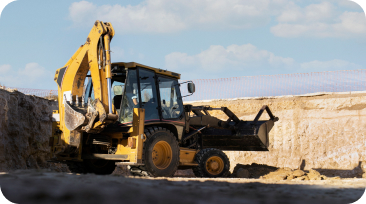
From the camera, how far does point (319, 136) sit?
1612 centimetres

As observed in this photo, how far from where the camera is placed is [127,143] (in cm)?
749

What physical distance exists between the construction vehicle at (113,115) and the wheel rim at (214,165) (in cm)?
101

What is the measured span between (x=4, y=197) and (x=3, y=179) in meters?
0.77

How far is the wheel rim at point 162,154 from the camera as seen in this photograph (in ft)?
25.9

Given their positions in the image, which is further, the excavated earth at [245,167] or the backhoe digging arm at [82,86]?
the backhoe digging arm at [82,86]

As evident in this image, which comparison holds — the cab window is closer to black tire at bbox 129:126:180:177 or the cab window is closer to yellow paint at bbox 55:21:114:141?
black tire at bbox 129:126:180:177

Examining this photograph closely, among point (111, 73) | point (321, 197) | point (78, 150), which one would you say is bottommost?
point (321, 197)

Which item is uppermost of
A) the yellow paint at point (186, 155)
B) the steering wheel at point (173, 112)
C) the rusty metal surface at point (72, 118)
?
the steering wheel at point (173, 112)

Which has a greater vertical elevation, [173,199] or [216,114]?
[216,114]

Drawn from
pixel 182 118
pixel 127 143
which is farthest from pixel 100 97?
pixel 182 118

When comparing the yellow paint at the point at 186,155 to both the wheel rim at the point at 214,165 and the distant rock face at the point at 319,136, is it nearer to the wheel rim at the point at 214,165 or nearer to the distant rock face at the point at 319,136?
the wheel rim at the point at 214,165

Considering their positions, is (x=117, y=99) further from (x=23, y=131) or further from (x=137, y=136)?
(x=23, y=131)

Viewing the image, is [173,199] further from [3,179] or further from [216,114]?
[216,114]

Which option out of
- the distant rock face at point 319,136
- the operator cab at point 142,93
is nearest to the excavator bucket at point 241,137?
the operator cab at point 142,93
